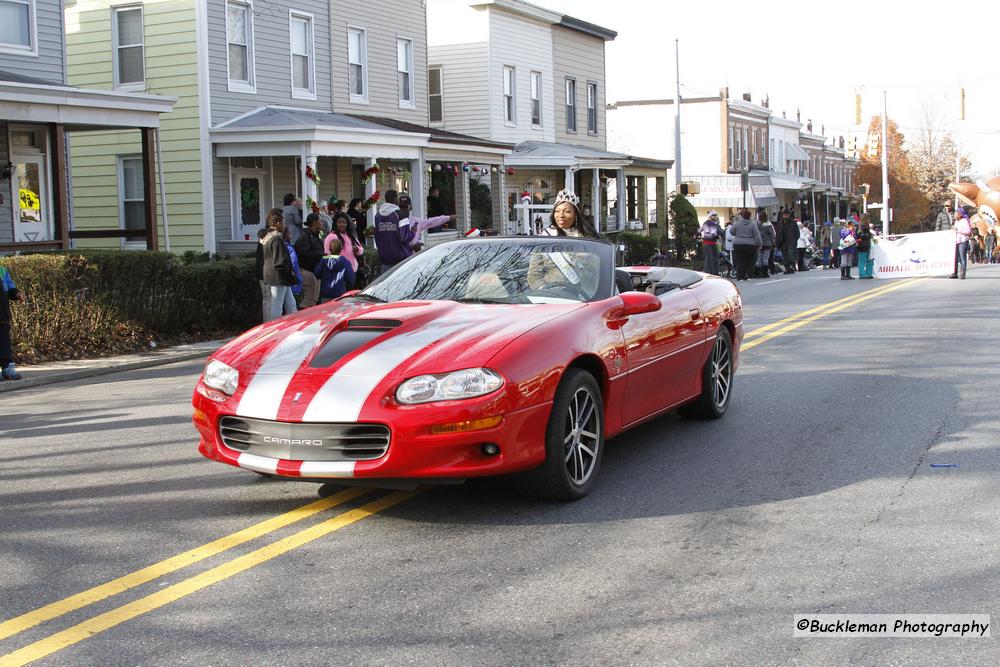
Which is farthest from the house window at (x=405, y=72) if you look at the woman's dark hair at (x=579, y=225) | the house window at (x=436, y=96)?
the woman's dark hair at (x=579, y=225)

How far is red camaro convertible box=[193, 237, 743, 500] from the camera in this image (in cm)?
534

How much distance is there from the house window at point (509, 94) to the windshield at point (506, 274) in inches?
1136

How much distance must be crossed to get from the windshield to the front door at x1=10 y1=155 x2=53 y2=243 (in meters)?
15.4

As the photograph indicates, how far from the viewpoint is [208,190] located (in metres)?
23.5

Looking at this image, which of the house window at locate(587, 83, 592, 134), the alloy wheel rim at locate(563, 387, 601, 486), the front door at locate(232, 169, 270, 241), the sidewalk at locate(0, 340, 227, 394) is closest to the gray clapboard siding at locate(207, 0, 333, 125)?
the front door at locate(232, 169, 270, 241)

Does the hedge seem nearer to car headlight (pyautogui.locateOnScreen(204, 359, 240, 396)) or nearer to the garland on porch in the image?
the garland on porch

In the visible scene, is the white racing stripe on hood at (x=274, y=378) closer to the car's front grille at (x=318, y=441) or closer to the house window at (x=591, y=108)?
the car's front grille at (x=318, y=441)

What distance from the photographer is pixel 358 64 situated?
28203mm

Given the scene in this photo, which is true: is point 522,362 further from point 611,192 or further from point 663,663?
point 611,192

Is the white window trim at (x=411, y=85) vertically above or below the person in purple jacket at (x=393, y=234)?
above

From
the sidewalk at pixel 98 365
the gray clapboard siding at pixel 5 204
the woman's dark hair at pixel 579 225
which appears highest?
the gray clapboard siding at pixel 5 204

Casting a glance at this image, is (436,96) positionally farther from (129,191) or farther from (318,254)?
(318,254)

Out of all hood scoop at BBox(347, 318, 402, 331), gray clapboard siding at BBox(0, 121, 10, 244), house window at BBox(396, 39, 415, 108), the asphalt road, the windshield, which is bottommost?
the asphalt road

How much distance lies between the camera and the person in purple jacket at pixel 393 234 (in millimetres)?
15969
